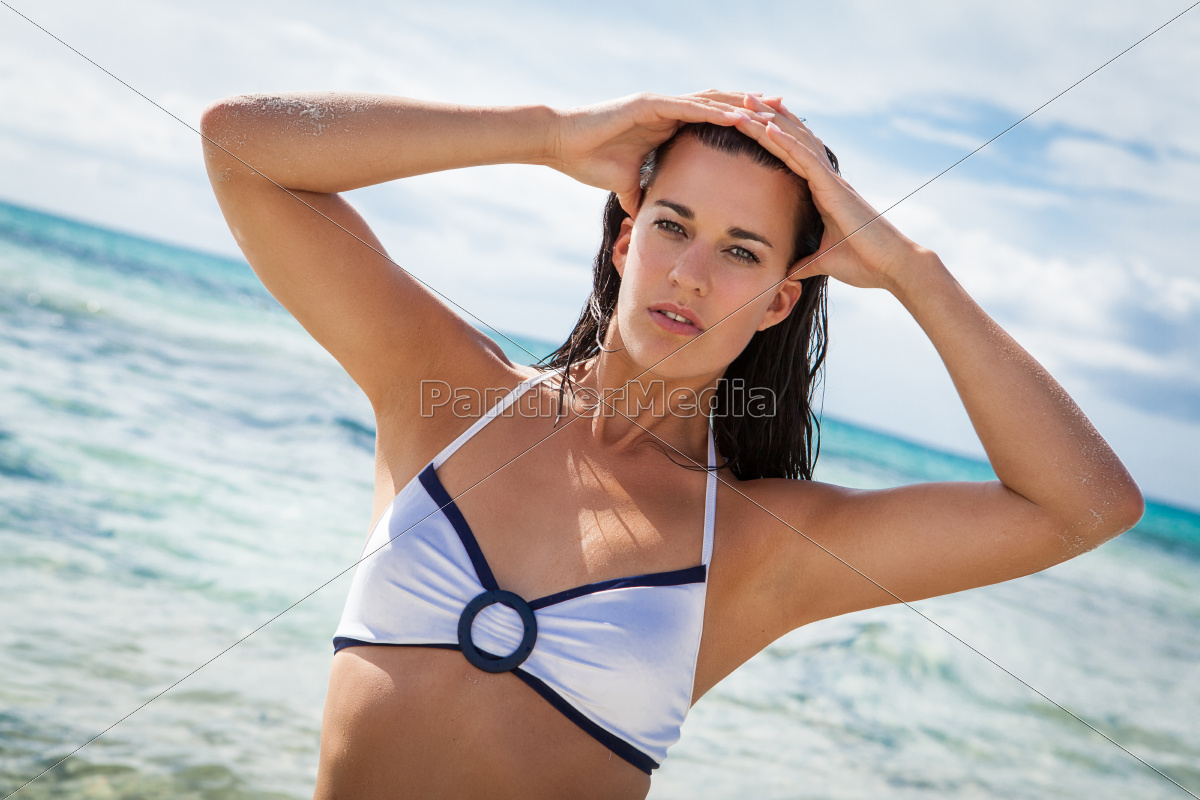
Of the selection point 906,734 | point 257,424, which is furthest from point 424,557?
point 257,424

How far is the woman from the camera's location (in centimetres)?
177

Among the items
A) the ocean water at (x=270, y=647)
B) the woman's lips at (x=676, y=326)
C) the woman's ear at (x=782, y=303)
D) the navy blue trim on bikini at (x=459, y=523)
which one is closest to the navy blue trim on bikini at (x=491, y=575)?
the navy blue trim on bikini at (x=459, y=523)

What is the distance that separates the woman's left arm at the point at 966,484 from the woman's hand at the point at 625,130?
11 centimetres

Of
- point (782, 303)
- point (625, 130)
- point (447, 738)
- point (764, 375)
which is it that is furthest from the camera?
point (764, 375)

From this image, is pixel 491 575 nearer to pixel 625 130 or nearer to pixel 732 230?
pixel 732 230

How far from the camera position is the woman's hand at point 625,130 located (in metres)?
2.00

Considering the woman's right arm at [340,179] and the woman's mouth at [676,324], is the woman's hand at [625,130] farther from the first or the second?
the woman's mouth at [676,324]

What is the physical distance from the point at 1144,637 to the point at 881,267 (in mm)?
10271

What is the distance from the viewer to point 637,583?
6.23 feet

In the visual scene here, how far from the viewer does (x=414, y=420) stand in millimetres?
2094

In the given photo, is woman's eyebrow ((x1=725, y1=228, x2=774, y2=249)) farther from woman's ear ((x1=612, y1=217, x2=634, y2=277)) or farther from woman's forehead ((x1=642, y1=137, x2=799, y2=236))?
woman's ear ((x1=612, y1=217, x2=634, y2=277))

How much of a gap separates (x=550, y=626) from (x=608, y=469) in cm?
46

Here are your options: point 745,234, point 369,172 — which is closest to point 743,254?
point 745,234

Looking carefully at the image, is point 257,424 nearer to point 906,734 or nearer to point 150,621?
point 150,621
